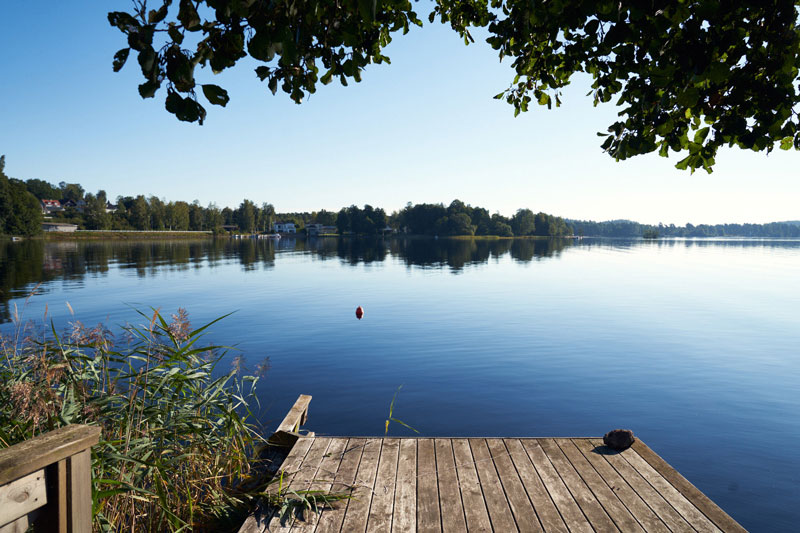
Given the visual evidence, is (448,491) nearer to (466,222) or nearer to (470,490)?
(470,490)

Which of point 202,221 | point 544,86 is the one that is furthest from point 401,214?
point 544,86

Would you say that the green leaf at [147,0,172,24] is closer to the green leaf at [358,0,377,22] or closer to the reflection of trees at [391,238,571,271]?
the green leaf at [358,0,377,22]

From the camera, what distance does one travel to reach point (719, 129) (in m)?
3.72

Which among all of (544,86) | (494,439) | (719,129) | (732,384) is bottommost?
(732,384)

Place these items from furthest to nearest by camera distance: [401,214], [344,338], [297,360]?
1. [401,214]
2. [344,338]
3. [297,360]

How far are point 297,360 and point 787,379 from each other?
1547cm

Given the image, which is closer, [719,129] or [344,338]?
[719,129]

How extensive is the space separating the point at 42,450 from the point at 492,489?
14.5ft

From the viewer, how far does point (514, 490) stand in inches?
198

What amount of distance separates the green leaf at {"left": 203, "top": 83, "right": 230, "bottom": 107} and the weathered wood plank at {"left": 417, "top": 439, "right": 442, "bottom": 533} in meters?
4.22

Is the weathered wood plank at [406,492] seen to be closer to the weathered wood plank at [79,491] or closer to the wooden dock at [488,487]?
the wooden dock at [488,487]

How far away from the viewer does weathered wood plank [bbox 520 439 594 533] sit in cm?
441

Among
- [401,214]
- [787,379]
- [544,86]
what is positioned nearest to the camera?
[544,86]

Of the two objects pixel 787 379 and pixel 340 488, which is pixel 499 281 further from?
pixel 340 488
